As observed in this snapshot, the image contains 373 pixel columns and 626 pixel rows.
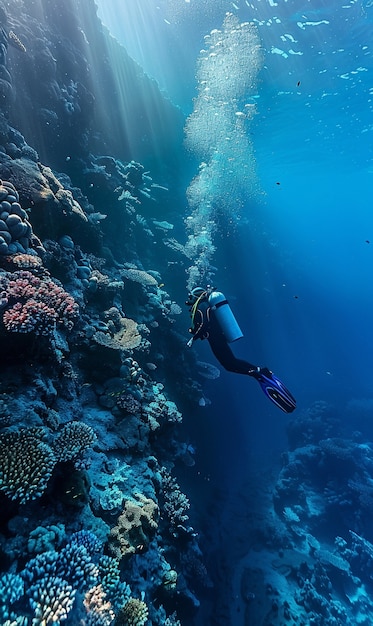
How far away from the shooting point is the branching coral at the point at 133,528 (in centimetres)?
443

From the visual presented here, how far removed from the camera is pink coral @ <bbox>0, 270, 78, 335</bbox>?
4383 mm

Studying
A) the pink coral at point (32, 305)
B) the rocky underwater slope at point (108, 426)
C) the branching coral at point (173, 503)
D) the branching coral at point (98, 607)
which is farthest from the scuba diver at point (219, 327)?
the branching coral at point (98, 607)

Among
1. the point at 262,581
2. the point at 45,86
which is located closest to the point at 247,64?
the point at 45,86

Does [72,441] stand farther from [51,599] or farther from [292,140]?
[292,140]

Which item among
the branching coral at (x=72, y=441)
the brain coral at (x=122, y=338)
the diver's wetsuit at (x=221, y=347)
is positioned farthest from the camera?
the brain coral at (x=122, y=338)

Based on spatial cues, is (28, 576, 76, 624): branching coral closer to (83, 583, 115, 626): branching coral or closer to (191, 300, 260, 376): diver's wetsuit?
(83, 583, 115, 626): branching coral

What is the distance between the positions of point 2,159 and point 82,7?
578 inches

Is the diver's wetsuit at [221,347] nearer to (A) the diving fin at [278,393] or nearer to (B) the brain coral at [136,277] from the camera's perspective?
(A) the diving fin at [278,393]

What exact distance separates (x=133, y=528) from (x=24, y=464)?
2.34 m

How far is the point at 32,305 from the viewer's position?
4.58 metres

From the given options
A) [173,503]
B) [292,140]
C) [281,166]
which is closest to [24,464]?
[173,503]

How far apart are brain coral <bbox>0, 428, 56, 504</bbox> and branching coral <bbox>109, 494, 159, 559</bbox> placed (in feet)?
5.84

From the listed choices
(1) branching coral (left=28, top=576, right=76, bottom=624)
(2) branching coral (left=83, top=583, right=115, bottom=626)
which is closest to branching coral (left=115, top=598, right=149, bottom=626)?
(2) branching coral (left=83, top=583, right=115, bottom=626)

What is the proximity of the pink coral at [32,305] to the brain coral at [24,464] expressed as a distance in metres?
1.51
